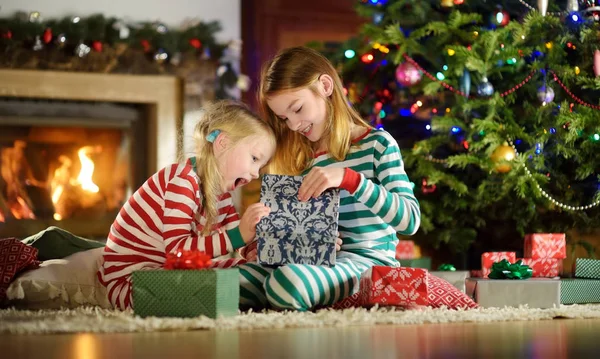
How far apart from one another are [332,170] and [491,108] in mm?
1380

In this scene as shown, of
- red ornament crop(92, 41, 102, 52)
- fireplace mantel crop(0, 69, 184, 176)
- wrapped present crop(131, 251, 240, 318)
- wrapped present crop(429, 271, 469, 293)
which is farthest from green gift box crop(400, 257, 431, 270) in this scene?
red ornament crop(92, 41, 102, 52)

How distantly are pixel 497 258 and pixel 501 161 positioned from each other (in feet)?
2.29

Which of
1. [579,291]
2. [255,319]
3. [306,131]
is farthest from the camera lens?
[579,291]

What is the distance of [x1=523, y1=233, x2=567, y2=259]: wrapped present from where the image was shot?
2.61 metres

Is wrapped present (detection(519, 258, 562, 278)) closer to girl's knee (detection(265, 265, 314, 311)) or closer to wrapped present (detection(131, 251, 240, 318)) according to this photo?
girl's knee (detection(265, 265, 314, 311))

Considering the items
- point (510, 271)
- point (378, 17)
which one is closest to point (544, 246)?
point (510, 271)

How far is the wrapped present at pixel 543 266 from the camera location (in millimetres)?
2553

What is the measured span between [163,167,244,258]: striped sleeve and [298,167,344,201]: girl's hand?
0.18 metres

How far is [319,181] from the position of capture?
198 centimetres

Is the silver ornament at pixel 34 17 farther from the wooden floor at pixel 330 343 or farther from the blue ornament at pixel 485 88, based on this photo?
the wooden floor at pixel 330 343

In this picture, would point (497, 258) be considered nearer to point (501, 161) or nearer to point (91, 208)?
point (501, 161)

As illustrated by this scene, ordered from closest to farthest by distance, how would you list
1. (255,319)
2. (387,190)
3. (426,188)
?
(255,319) → (387,190) → (426,188)

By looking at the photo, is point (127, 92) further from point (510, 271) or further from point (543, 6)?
point (510, 271)

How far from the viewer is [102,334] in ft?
5.17
